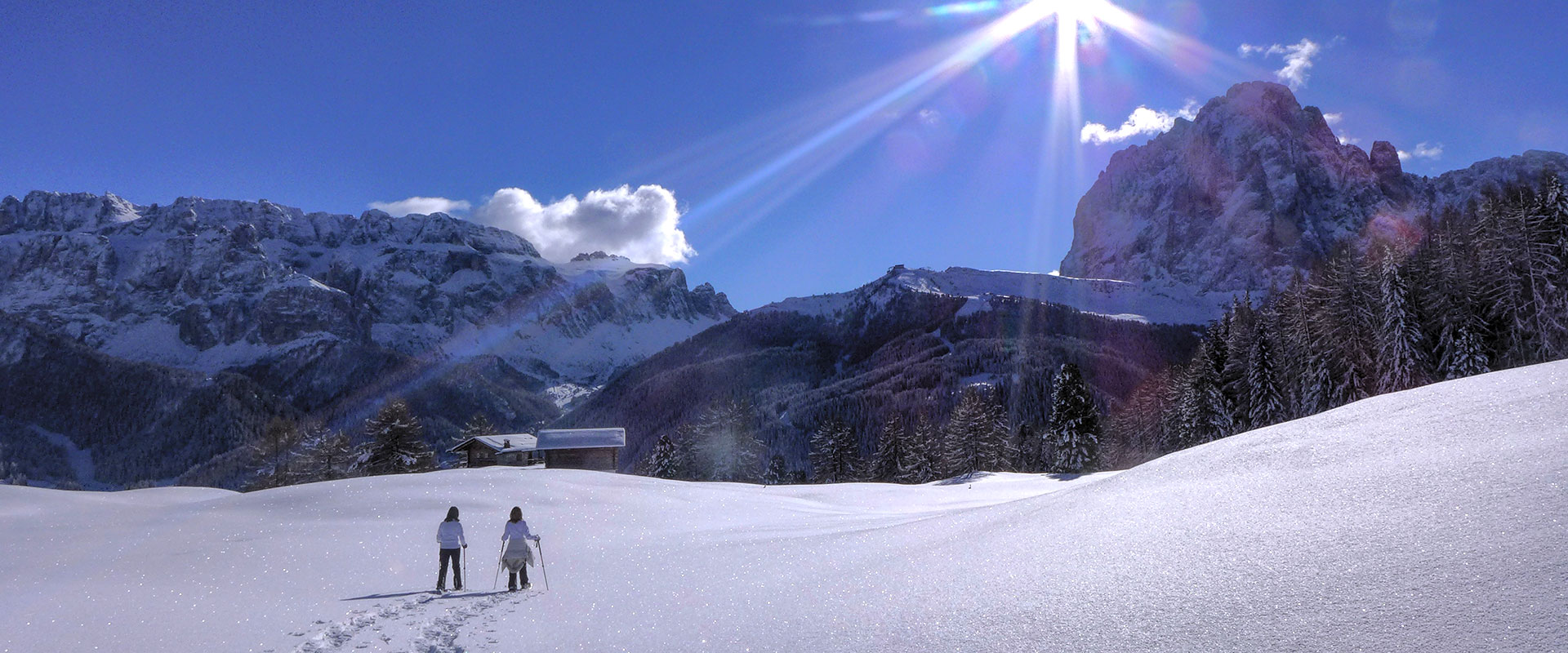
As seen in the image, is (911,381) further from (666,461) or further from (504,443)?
(504,443)

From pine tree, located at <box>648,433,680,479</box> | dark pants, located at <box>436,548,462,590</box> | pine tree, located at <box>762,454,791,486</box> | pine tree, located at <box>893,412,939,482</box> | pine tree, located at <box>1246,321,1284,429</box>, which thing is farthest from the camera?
pine tree, located at <box>762,454,791,486</box>

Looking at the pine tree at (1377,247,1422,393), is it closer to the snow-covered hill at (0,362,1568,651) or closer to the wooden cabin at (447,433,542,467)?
the snow-covered hill at (0,362,1568,651)

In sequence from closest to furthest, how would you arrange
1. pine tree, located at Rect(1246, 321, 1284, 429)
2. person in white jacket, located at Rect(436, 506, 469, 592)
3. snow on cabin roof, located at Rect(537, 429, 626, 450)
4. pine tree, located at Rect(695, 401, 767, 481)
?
person in white jacket, located at Rect(436, 506, 469, 592)
pine tree, located at Rect(1246, 321, 1284, 429)
snow on cabin roof, located at Rect(537, 429, 626, 450)
pine tree, located at Rect(695, 401, 767, 481)

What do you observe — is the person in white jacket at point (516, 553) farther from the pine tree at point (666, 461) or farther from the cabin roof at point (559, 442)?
the pine tree at point (666, 461)

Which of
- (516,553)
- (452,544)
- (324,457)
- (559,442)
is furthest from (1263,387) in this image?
(324,457)

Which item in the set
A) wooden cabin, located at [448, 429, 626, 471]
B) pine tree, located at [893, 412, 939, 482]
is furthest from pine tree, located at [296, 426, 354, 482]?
pine tree, located at [893, 412, 939, 482]

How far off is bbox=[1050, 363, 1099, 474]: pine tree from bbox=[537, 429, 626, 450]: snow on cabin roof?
33.1m

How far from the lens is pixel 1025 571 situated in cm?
808

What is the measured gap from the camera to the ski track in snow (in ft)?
28.6

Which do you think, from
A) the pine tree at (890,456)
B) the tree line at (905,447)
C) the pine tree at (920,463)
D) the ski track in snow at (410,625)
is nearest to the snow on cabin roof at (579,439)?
the tree line at (905,447)

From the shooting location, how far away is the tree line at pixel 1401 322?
35062 millimetres

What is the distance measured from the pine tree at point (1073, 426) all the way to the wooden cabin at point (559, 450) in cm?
3321

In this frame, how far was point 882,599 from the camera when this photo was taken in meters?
8.33

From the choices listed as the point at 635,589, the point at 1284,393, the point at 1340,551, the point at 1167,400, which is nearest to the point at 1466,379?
the point at 1340,551
